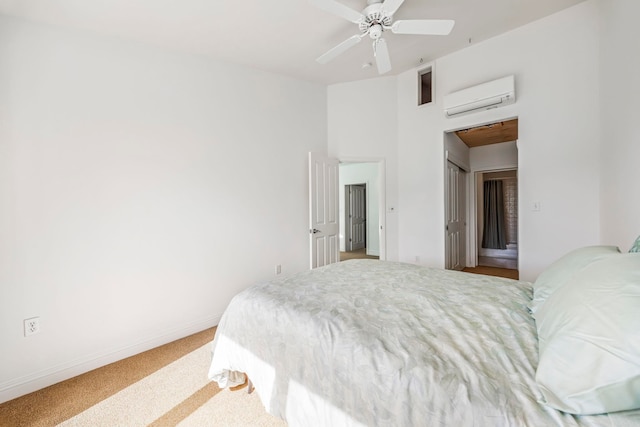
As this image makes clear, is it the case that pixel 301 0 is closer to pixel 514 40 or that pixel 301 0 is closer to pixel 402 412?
pixel 514 40

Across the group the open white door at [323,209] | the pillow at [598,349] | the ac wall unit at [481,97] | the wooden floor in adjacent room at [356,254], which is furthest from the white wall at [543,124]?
the wooden floor in adjacent room at [356,254]

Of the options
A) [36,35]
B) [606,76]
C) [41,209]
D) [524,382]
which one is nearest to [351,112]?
[606,76]

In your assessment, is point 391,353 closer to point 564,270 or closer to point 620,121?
point 564,270

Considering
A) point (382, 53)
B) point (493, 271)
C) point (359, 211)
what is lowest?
point (493, 271)

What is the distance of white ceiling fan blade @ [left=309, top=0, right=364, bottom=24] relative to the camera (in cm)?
183

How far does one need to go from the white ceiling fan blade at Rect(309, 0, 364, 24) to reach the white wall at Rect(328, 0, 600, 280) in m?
1.97

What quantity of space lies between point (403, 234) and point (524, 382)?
3228 mm

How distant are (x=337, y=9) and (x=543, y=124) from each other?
2430 mm

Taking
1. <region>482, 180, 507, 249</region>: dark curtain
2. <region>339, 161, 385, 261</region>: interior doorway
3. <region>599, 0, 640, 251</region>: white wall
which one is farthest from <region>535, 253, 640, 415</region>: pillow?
<region>482, 180, 507, 249</region>: dark curtain

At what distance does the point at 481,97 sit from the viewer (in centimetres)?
308

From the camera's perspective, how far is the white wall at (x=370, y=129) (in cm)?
396

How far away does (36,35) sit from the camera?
2021 mm

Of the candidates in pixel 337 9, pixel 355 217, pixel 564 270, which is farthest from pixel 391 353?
pixel 355 217

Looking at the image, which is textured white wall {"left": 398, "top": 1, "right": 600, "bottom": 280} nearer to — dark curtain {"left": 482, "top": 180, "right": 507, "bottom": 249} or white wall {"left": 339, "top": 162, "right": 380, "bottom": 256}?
white wall {"left": 339, "top": 162, "right": 380, "bottom": 256}
